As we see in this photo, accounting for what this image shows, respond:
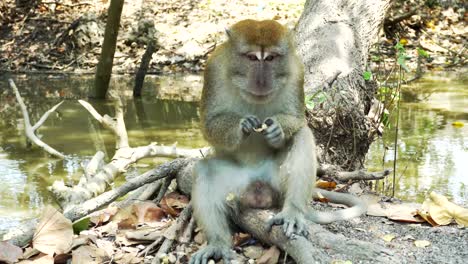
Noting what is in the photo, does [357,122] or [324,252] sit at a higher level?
[357,122]

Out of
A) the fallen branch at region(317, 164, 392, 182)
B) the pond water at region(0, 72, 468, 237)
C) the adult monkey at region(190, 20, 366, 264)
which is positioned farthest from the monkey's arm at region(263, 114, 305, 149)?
the pond water at region(0, 72, 468, 237)

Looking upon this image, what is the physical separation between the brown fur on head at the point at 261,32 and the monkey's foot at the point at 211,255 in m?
1.27

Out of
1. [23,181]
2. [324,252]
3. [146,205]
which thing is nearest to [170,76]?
[23,181]

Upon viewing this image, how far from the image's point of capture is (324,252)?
12.6 ft

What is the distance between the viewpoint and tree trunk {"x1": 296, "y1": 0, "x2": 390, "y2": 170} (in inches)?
249

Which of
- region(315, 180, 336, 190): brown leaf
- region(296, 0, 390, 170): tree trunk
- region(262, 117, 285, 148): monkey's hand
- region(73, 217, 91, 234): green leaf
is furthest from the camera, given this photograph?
region(296, 0, 390, 170): tree trunk

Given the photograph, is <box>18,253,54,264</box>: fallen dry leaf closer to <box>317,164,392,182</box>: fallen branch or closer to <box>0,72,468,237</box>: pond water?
<box>317,164,392,182</box>: fallen branch

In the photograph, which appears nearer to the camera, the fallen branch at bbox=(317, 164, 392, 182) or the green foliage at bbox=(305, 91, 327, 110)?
the fallen branch at bbox=(317, 164, 392, 182)

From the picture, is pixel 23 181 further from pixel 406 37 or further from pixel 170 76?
pixel 406 37

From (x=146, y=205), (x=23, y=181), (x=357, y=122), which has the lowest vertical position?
(x=23, y=181)

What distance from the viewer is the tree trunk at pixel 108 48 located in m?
11.1

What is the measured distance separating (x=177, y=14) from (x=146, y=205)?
12919 mm

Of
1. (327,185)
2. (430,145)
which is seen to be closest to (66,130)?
(430,145)

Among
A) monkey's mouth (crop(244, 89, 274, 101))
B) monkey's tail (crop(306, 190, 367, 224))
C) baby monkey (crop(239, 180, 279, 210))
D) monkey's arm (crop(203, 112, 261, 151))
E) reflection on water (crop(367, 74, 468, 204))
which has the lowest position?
reflection on water (crop(367, 74, 468, 204))
